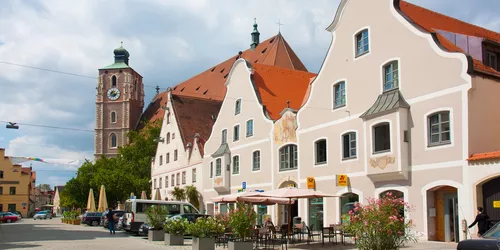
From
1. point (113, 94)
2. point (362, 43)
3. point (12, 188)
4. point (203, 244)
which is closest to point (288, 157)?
point (362, 43)

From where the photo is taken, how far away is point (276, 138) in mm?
32281

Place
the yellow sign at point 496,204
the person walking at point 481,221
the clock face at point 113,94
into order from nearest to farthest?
the person walking at point 481,221
the yellow sign at point 496,204
the clock face at point 113,94

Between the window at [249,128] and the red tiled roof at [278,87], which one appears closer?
the red tiled roof at [278,87]

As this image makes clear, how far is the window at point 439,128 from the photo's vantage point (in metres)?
20.6

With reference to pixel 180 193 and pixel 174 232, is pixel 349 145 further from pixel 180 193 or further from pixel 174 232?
pixel 180 193

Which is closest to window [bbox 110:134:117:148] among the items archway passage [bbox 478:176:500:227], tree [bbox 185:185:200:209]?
tree [bbox 185:185:200:209]

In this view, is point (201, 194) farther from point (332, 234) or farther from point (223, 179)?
point (332, 234)

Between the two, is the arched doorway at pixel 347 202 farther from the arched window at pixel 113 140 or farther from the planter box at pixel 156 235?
the arched window at pixel 113 140

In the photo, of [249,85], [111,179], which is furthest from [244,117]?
[111,179]

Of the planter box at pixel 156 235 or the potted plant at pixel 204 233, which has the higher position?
the potted plant at pixel 204 233

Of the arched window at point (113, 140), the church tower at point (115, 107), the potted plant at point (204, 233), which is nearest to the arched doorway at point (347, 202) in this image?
the potted plant at point (204, 233)

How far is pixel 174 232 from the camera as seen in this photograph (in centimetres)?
2220

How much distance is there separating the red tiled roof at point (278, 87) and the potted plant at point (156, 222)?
35.0ft

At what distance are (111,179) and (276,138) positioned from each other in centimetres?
3710
